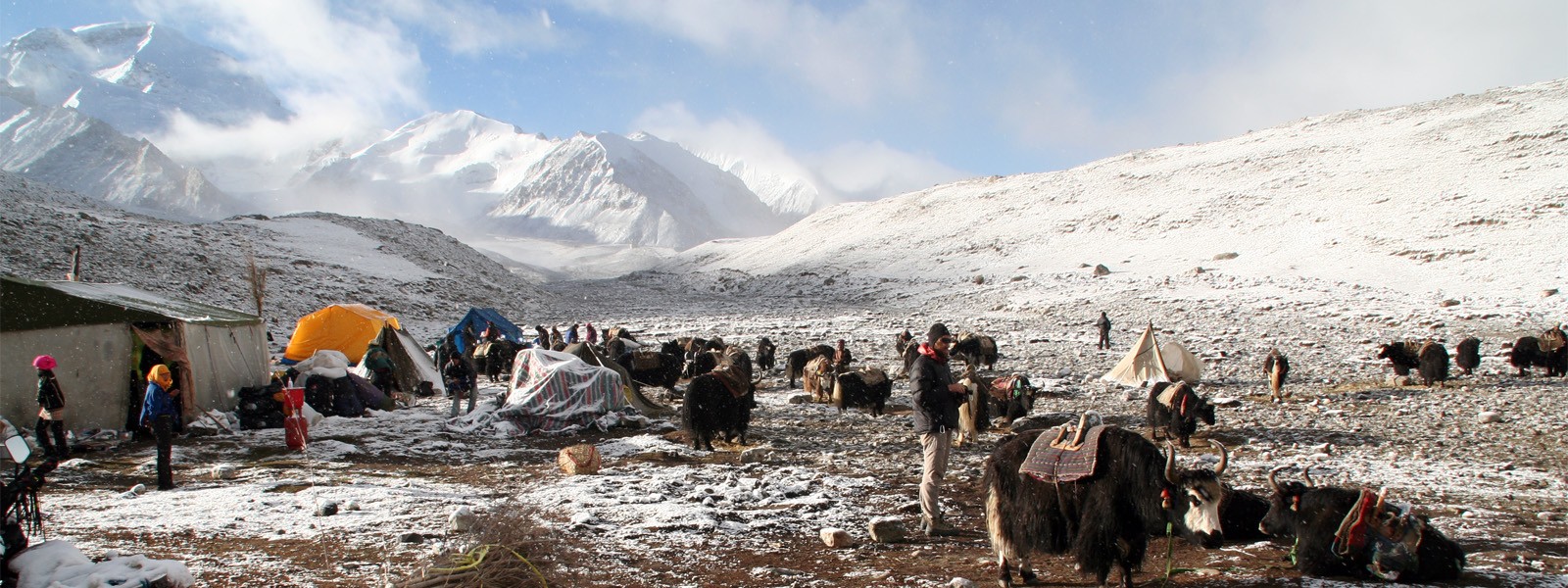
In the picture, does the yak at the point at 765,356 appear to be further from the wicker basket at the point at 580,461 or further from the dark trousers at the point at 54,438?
the dark trousers at the point at 54,438

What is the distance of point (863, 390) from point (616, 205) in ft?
440

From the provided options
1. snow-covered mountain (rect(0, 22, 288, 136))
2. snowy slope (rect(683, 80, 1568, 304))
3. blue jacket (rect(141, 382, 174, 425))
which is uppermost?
snow-covered mountain (rect(0, 22, 288, 136))

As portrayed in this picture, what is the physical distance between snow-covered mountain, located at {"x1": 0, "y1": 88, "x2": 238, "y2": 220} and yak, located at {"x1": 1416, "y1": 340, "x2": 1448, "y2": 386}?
129m

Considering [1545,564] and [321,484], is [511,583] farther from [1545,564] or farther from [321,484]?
[1545,564]

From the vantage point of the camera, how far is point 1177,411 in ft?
30.2

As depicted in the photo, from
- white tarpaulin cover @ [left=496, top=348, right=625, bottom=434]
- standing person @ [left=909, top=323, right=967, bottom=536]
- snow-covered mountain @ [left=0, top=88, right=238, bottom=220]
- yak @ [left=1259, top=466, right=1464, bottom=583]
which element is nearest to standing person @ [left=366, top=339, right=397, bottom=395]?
white tarpaulin cover @ [left=496, top=348, right=625, bottom=434]

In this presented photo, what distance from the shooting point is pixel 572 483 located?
23.9ft

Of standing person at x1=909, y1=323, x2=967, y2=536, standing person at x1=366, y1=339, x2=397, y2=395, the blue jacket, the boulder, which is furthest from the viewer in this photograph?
standing person at x1=366, y1=339, x2=397, y2=395

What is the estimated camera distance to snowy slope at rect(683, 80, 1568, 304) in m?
28.6

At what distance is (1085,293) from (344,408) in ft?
84.7

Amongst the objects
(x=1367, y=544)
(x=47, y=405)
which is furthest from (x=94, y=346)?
(x=1367, y=544)

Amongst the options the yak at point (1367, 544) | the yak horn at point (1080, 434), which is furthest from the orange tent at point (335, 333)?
the yak at point (1367, 544)

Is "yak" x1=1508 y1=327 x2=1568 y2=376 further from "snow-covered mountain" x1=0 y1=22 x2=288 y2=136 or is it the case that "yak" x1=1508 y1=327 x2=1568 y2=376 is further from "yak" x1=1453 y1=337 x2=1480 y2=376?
"snow-covered mountain" x1=0 y1=22 x2=288 y2=136

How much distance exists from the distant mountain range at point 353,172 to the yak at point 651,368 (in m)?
111
